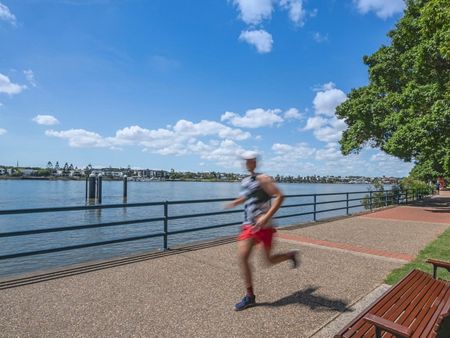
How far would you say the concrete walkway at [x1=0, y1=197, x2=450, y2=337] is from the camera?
3975mm

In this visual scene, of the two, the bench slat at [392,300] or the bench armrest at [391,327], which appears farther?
the bench slat at [392,300]

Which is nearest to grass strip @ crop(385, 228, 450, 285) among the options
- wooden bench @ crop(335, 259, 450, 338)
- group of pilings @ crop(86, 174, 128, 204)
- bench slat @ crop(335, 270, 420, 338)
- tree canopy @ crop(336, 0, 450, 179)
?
wooden bench @ crop(335, 259, 450, 338)

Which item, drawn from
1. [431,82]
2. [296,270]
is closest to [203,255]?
[296,270]

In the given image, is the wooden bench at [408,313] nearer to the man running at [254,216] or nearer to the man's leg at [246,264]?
the man running at [254,216]

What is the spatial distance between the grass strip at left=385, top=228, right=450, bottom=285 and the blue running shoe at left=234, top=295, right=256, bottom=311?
8.21ft

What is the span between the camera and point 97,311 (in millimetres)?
4391

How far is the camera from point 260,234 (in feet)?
14.6

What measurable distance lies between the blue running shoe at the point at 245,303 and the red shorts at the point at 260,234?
0.69 metres

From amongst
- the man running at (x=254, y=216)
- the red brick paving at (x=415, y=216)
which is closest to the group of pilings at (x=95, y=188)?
the red brick paving at (x=415, y=216)

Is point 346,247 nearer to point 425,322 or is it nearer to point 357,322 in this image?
point 425,322

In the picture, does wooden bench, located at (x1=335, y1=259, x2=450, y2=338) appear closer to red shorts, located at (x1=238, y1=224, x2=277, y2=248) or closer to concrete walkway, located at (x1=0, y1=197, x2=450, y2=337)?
concrete walkway, located at (x1=0, y1=197, x2=450, y2=337)

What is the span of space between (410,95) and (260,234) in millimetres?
16996

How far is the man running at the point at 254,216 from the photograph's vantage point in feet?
14.5

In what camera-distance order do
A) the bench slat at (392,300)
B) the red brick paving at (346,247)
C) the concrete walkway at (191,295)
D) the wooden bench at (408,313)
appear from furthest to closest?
the red brick paving at (346,247) < the concrete walkway at (191,295) < the bench slat at (392,300) < the wooden bench at (408,313)
